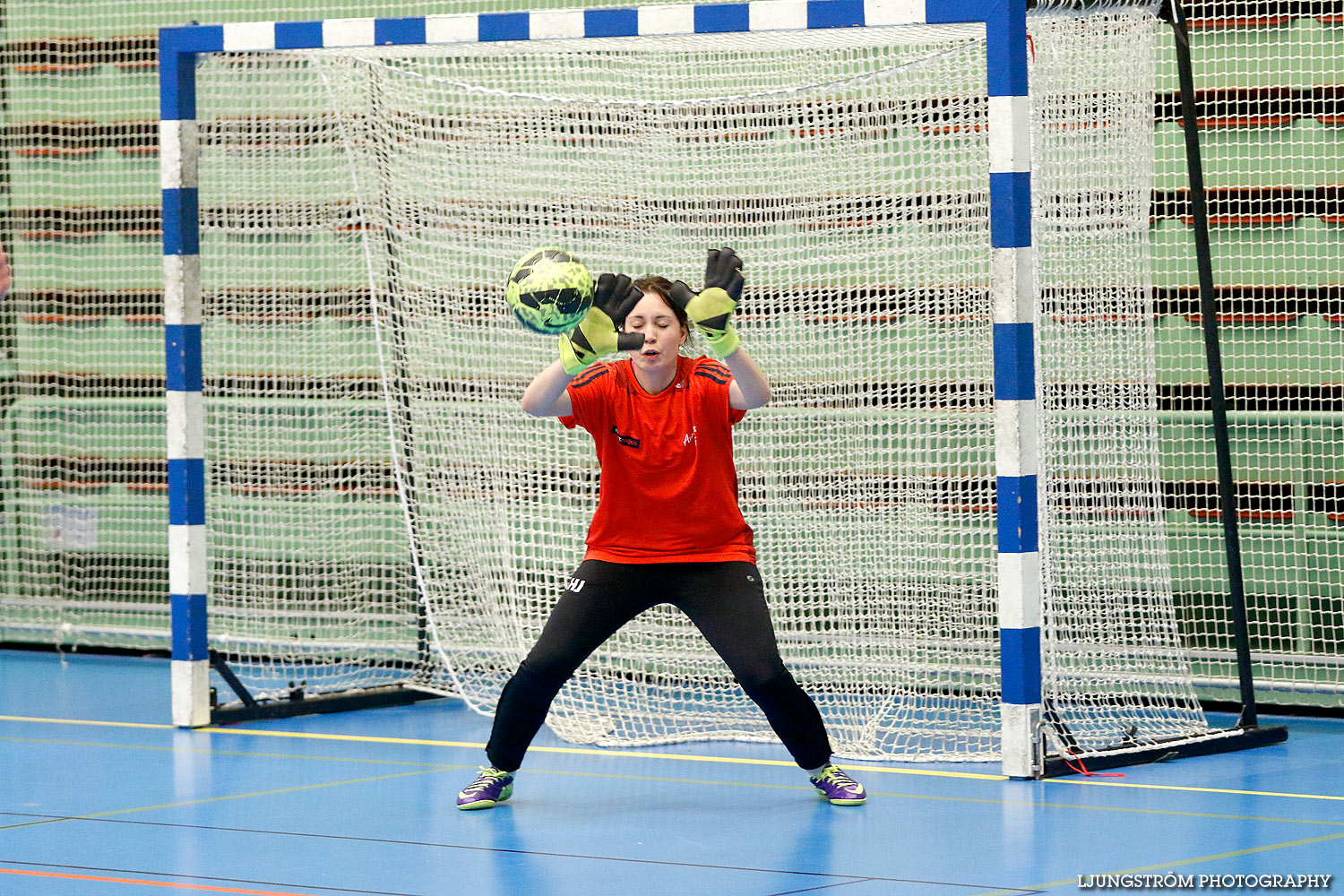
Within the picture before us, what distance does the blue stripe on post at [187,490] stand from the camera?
746 centimetres

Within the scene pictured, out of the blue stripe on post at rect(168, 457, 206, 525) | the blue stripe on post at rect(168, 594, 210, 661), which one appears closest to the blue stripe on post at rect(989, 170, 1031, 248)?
the blue stripe on post at rect(168, 457, 206, 525)

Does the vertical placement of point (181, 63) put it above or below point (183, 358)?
above

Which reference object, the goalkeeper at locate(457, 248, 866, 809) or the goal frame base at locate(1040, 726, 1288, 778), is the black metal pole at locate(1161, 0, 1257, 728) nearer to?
the goal frame base at locate(1040, 726, 1288, 778)

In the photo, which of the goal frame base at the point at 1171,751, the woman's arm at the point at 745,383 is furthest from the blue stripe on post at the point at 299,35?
the goal frame base at the point at 1171,751

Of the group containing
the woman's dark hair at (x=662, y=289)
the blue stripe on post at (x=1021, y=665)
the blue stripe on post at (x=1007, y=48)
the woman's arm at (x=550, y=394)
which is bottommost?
the blue stripe on post at (x=1021, y=665)

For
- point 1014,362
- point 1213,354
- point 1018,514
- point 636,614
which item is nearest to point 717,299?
point 636,614

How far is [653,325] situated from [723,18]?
137 cm

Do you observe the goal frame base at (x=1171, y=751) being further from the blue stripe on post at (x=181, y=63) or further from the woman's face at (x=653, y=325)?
the blue stripe on post at (x=181, y=63)

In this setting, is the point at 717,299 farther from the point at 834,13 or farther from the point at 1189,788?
the point at 1189,788

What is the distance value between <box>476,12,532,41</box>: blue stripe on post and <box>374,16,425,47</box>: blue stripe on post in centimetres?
27

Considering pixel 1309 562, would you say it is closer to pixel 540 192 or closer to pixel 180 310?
pixel 540 192

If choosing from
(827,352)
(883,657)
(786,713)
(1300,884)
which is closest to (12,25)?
(827,352)

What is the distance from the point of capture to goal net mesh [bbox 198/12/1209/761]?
272 inches

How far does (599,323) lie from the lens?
18.5 feet
